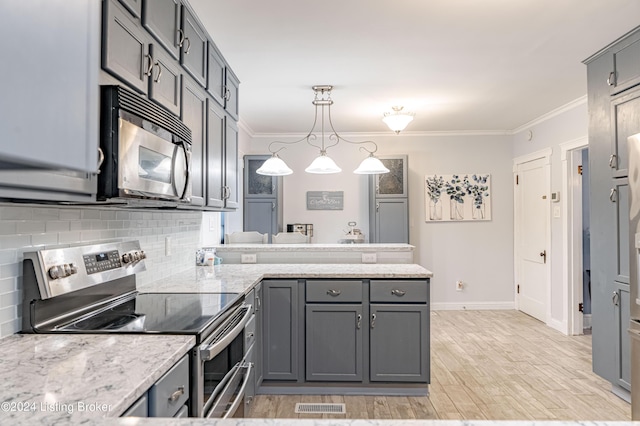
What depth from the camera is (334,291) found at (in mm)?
2807

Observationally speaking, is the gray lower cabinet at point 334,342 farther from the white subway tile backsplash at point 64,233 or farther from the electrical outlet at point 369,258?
the white subway tile backsplash at point 64,233

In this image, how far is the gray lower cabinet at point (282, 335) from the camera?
9.25 ft

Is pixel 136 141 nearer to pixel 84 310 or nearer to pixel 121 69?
pixel 121 69

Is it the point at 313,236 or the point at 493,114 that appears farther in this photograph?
the point at 313,236

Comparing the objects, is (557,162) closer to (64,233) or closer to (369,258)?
(369,258)

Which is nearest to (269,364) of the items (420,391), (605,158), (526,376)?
(420,391)

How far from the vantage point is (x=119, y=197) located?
4.50 feet

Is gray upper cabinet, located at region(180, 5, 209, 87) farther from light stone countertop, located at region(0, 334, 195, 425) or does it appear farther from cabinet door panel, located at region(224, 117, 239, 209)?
light stone countertop, located at region(0, 334, 195, 425)

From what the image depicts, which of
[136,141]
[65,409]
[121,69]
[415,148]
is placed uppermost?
[415,148]

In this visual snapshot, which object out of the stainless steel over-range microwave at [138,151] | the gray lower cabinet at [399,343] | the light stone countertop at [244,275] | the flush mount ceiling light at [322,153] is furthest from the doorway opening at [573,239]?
the stainless steel over-range microwave at [138,151]

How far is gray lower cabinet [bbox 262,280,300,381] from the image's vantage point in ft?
9.25

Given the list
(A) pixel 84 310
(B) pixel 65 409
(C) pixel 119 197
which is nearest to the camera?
(B) pixel 65 409

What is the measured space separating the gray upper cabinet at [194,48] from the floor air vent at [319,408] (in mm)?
2138

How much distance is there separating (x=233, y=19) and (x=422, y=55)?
1.38m
